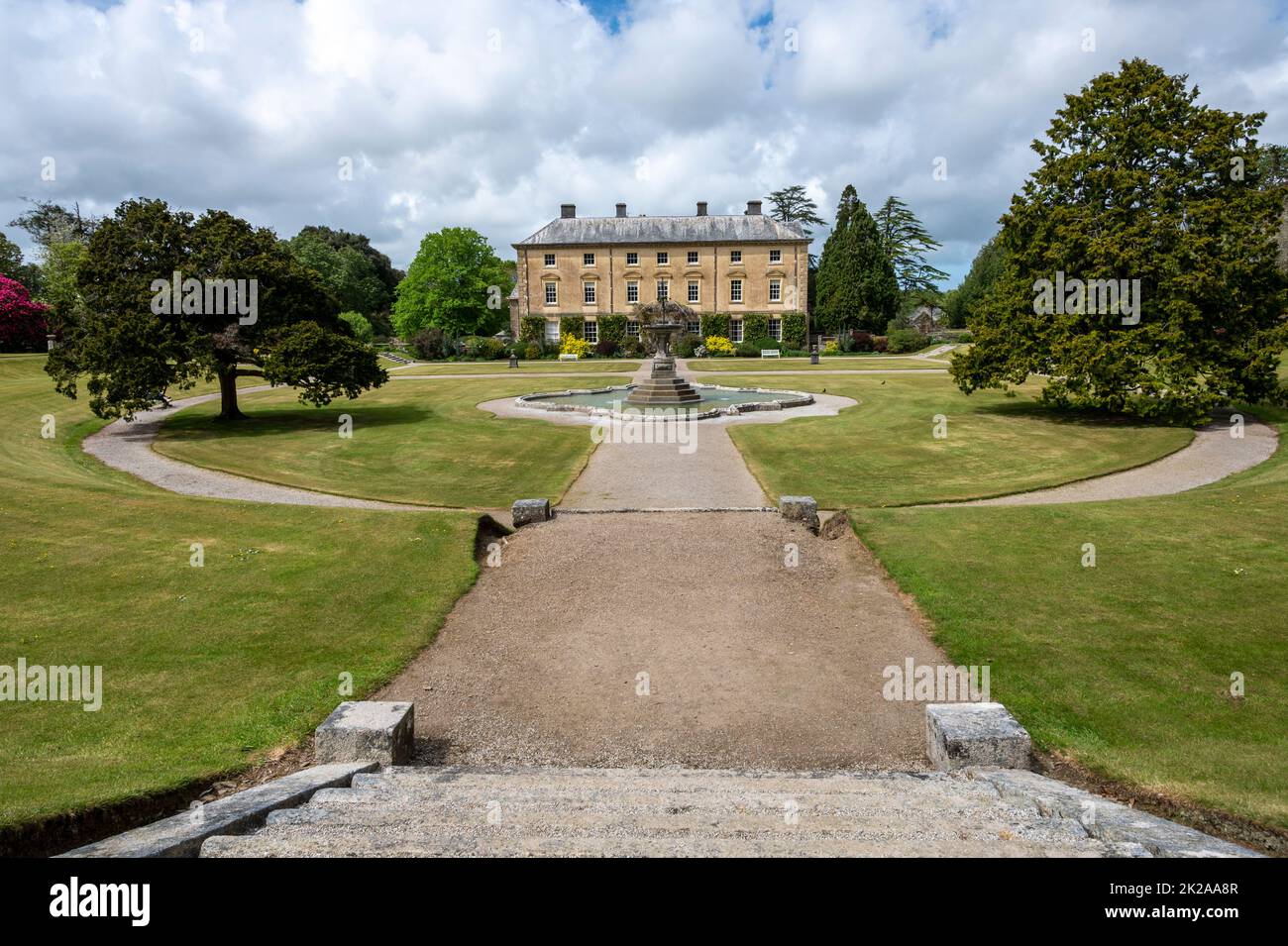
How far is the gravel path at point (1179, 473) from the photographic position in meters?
16.7

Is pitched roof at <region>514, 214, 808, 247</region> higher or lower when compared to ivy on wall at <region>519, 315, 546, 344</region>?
higher

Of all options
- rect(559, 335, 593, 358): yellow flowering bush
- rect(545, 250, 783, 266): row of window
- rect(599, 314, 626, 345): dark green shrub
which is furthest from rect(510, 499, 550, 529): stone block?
rect(545, 250, 783, 266): row of window

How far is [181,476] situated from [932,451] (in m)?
19.9

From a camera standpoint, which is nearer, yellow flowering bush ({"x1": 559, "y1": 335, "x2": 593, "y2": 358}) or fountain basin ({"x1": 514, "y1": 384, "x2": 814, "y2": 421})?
fountain basin ({"x1": 514, "y1": 384, "x2": 814, "y2": 421})

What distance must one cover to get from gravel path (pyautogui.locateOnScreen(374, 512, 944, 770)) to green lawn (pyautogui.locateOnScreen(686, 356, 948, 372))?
35852 millimetres

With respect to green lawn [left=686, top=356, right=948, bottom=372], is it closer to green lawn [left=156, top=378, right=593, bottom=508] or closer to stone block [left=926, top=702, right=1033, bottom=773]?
green lawn [left=156, top=378, right=593, bottom=508]

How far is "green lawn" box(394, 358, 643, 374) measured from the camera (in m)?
47.9

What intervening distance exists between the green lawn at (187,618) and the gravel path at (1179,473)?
1143 cm

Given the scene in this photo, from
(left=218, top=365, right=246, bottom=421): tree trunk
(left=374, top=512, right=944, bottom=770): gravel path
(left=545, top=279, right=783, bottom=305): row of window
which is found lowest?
(left=374, top=512, right=944, bottom=770): gravel path

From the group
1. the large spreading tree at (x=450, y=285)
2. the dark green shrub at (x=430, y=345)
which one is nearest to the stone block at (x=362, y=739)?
the dark green shrub at (x=430, y=345)

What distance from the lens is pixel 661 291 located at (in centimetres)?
6794

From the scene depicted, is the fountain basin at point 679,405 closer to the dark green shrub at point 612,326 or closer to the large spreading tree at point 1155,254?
the large spreading tree at point 1155,254

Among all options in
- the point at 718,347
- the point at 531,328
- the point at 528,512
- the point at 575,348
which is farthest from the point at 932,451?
the point at 531,328

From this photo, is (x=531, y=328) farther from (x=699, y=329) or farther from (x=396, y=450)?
(x=396, y=450)
